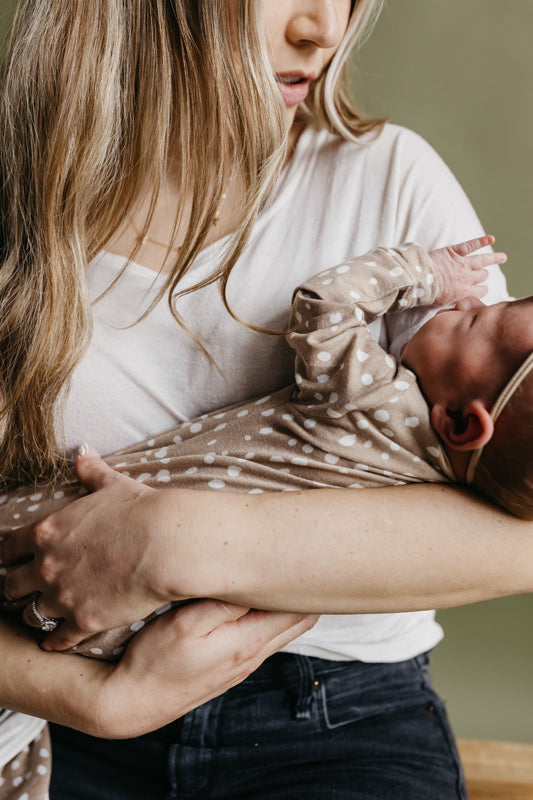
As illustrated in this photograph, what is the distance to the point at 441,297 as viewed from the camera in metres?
1.13

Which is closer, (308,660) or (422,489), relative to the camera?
(422,489)

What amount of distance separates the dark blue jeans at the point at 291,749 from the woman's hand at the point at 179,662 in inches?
6.8

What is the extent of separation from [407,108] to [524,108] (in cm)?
25

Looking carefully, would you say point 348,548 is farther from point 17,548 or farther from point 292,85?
point 292,85

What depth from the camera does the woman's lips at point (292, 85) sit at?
3.71 ft

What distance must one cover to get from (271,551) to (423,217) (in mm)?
617

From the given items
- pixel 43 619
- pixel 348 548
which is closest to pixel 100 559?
pixel 43 619

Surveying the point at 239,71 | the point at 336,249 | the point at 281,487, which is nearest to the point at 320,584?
the point at 281,487

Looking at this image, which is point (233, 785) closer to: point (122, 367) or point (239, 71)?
point (122, 367)

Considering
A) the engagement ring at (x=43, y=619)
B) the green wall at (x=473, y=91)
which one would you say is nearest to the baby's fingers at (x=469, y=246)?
the green wall at (x=473, y=91)

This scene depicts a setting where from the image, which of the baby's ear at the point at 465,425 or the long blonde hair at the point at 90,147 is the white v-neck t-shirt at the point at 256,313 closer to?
the long blonde hair at the point at 90,147

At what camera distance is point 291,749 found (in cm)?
113

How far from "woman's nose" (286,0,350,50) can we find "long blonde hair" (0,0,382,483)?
111 mm

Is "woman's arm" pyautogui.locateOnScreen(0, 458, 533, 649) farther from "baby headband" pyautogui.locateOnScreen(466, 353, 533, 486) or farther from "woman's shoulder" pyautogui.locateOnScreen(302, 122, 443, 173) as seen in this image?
"woman's shoulder" pyautogui.locateOnScreen(302, 122, 443, 173)
